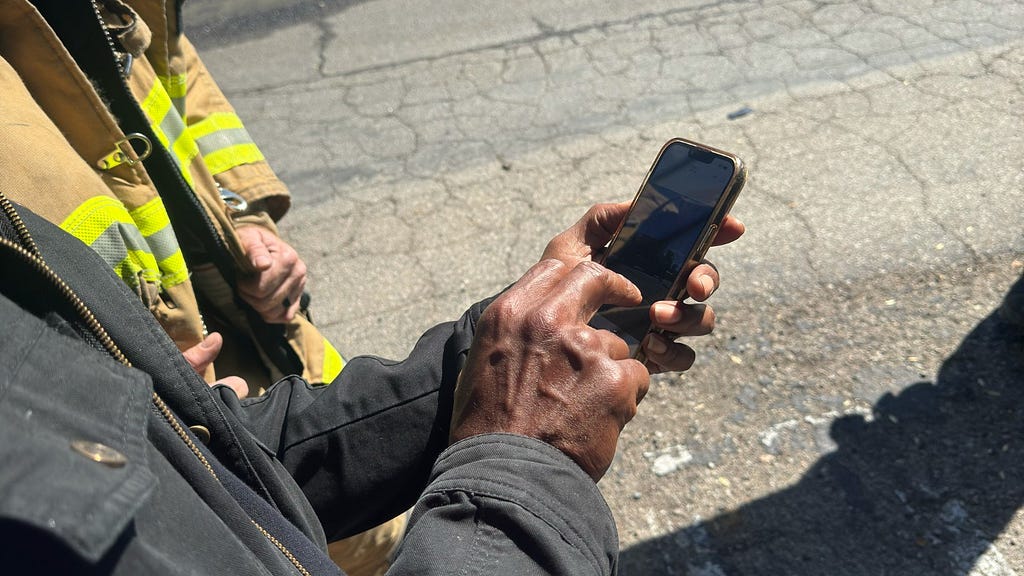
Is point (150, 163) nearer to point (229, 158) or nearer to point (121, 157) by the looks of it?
point (121, 157)

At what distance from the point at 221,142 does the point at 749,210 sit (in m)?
2.13

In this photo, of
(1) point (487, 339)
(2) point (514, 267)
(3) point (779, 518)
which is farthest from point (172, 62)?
(3) point (779, 518)

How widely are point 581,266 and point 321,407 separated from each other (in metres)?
0.56

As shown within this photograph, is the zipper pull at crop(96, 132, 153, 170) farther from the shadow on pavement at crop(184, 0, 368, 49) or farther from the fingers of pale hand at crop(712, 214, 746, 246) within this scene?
the shadow on pavement at crop(184, 0, 368, 49)

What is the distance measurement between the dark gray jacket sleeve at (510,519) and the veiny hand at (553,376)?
0.04m

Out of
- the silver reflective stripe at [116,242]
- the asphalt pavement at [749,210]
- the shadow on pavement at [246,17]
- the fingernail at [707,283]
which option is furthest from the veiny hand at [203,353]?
the shadow on pavement at [246,17]

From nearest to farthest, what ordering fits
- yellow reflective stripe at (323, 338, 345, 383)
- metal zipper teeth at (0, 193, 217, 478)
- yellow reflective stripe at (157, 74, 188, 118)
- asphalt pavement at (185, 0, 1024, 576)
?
metal zipper teeth at (0, 193, 217, 478), yellow reflective stripe at (157, 74, 188, 118), yellow reflective stripe at (323, 338, 345, 383), asphalt pavement at (185, 0, 1024, 576)

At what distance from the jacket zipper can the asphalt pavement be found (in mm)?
1433

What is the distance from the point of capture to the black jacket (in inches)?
24.3

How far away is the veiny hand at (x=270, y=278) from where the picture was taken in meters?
1.73

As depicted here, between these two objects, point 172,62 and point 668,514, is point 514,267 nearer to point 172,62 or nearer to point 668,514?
point 668,514

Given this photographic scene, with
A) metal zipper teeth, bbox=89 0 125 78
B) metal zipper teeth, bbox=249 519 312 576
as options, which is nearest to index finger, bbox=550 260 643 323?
metal zipper teeth, bbox=249 519 312 576

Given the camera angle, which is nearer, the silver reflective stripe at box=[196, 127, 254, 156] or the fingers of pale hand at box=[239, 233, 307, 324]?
the fingers of pale hand at box=[239, 233, 307, 324]

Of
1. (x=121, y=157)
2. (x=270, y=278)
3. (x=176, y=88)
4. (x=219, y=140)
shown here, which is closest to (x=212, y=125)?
(x=219, y=140)
